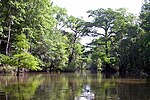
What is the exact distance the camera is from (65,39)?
6028 centimetres

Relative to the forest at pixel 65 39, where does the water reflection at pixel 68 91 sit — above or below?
below

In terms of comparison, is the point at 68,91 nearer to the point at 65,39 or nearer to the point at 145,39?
the point at 145,39

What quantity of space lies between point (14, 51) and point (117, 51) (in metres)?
19.7

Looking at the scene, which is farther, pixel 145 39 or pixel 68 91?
pixel 145 39

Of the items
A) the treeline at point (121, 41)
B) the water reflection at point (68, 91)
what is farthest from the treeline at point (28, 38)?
the water reflection at point (68, 91)

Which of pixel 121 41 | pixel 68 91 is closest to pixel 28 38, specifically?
pixel 121 41

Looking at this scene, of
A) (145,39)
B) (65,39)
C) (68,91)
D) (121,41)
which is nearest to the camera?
(68,91)

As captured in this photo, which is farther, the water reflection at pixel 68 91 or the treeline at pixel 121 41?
the treeline at pixel 121 41

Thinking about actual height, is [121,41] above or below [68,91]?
above

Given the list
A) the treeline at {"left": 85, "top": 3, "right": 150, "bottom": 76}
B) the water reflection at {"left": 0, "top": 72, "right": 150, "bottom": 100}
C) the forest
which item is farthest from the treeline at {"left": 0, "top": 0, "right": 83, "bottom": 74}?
the water reflection at {"left": 0, "top": 72, "right": 150, "bottom": 100}

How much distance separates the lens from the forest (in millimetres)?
39156

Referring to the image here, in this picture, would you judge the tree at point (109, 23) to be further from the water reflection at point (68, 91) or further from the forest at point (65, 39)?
the water reflection at point (68, 91)

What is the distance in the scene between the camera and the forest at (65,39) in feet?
128

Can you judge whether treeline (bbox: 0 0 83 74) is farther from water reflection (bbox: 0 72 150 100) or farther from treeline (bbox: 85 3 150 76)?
water reflection (bbox: 0 72 150 100)
